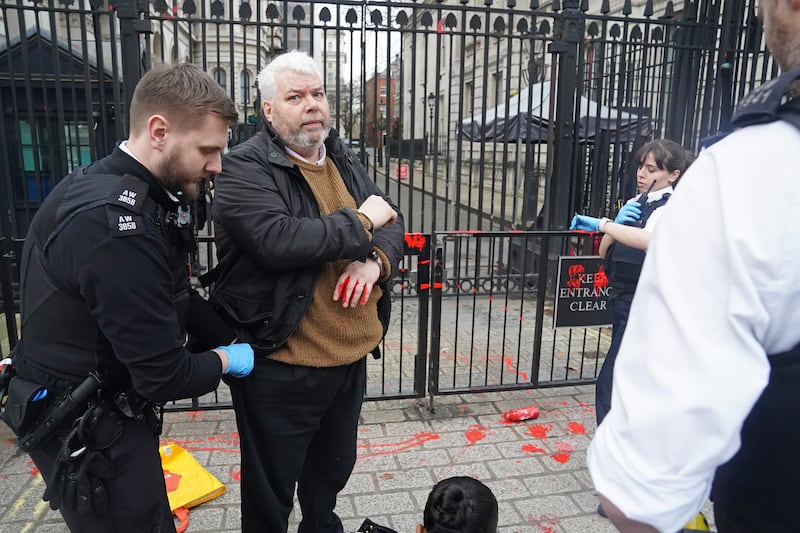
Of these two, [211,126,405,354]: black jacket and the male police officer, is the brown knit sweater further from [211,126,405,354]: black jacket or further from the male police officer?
the male police officer

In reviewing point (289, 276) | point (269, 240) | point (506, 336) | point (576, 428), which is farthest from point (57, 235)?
point (506, 336)

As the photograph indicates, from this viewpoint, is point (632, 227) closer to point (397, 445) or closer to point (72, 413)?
point (397, 445)

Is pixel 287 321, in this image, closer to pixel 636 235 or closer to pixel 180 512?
pixel 180 512

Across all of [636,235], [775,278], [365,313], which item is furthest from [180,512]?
[775,278]

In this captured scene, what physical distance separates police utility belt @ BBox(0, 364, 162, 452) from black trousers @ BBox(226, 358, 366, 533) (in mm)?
527

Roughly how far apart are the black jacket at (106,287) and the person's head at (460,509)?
0.98m

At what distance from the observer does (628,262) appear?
3.05 meters

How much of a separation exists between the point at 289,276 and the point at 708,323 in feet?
5.02

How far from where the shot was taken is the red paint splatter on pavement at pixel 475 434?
156 inches

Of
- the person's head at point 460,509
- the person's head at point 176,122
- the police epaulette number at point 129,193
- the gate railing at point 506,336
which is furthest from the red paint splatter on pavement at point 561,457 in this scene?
the police epaulette number at point 129,193

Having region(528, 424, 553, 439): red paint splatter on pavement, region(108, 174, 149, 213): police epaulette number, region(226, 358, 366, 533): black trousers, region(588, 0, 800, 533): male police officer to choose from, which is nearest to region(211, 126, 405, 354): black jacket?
region(226, 358, 366, 533): black trousers

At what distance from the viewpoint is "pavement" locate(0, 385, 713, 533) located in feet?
10.0

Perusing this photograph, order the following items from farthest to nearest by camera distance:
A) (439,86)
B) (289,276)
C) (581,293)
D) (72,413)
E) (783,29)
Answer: (439,86), (581,293), (289,276), (72,413), (783,29)

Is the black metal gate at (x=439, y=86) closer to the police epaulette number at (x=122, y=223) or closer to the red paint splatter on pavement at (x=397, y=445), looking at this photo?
the red paint splatter on pavement at (x=397, y=445)
